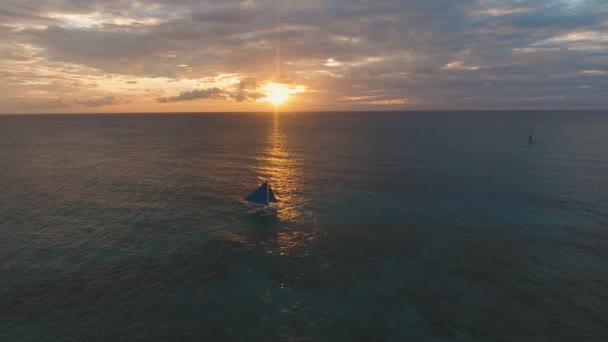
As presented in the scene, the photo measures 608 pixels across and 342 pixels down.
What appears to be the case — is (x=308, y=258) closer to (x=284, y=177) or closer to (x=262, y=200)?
(x=262, y=200)

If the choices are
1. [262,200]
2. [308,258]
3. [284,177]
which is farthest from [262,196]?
[284,177]

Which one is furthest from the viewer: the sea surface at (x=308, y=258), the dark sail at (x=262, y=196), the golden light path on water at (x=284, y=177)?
the golden light path on water at (x=284, y=177)

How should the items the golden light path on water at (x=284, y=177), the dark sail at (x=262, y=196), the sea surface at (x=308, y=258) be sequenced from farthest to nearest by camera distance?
the golden light path on water at (x=284, y=177) → the dark sail at (x=262, y=196) → the sea surface at (x=308, y=258)

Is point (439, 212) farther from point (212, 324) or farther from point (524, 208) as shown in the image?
point (212, 324)

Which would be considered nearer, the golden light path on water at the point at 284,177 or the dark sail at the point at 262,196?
the dark sail at the point at 262,196

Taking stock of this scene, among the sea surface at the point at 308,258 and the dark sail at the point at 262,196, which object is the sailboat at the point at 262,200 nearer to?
the dark sail at the point at 262,196

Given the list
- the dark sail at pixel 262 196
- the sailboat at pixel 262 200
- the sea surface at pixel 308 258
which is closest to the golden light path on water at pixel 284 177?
the sea surface at pixel 308 258

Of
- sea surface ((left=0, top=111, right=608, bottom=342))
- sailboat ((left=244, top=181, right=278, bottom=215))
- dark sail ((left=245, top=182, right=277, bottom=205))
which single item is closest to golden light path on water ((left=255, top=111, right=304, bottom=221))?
sea surface ((left=0, top=111, right=608, bottom=342))

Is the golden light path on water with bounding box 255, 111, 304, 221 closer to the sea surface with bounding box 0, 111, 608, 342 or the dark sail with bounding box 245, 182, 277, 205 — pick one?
the sea surface with bounding box 0, 111, 608, 342

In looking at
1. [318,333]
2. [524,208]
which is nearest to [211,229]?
[318,333]
